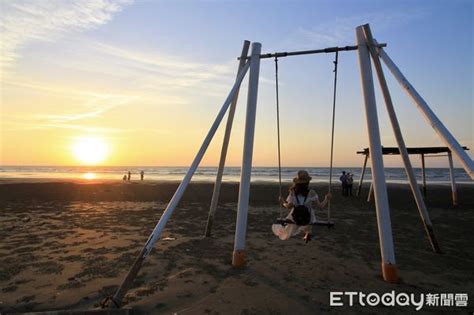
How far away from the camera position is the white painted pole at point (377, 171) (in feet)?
17.6

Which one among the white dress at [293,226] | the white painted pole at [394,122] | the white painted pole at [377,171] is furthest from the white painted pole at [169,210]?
the white painted pole at [394,122]

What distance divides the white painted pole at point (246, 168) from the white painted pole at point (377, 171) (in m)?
1.98

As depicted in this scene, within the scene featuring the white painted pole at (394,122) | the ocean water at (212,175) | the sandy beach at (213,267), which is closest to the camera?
the sandy beach at (213,267)

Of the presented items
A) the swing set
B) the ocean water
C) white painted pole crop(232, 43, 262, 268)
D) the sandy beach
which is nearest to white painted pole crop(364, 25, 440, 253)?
the swing set

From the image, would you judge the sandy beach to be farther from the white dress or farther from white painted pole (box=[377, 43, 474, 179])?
→ white painted pole (box=[377, 43, 474, 179])

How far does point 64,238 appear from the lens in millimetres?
8508

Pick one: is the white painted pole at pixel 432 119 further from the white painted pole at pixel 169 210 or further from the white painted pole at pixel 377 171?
the white painted pole at pixel 169 210

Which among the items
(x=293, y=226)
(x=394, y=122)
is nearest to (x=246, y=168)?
(x=293, y=226)

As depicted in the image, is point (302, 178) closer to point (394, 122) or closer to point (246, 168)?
point (246, 168)

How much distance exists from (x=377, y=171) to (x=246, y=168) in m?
2.28

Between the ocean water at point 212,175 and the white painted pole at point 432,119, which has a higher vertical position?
the white painted pole at point 432,119

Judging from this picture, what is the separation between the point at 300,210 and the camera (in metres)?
6.18

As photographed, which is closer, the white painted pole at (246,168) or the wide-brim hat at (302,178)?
the white painted pole at (246,168)

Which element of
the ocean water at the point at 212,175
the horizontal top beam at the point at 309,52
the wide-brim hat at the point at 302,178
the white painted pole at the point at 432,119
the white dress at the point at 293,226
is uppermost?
the horizontal top beam at the point at 309,52
